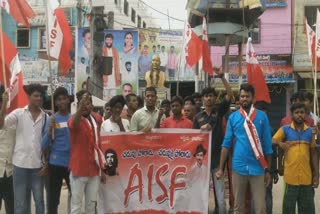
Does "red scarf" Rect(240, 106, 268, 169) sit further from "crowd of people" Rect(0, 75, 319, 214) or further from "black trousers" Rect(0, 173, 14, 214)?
"black trousers" Rect(0, 173, 14, 214)

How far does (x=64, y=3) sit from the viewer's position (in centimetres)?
3095

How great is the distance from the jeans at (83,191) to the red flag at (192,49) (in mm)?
4890

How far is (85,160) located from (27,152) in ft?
2.17

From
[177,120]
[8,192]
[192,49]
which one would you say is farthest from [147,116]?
→ [192,49]

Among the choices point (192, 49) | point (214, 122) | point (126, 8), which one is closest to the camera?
point (214, 122)

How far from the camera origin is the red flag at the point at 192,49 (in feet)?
33.3

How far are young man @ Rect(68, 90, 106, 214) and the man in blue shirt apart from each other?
4.75 ft

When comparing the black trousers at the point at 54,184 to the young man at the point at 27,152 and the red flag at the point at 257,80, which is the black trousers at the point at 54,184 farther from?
the red flag at the point at 257,80

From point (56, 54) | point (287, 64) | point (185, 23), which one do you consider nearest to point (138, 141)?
point (56, 54)

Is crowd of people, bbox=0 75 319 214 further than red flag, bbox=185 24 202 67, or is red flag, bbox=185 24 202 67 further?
red flag, bbox=185 24 202 67

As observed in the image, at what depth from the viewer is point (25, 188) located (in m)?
5.70

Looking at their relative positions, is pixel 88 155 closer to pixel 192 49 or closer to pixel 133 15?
pixel 192 49

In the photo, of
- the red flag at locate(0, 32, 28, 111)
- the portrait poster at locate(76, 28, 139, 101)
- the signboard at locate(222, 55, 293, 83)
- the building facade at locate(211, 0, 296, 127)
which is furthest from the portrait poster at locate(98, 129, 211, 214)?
the signboard at locate(222, 55, 293, 83)

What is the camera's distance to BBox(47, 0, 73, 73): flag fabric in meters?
6.46
